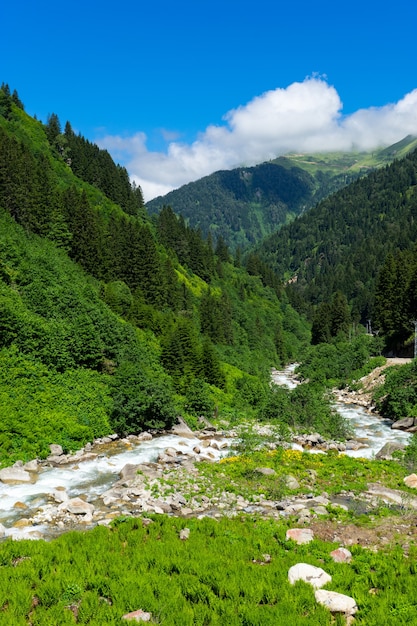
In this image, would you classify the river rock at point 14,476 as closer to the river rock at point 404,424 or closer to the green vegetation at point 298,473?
the green vegetation at point 298,473

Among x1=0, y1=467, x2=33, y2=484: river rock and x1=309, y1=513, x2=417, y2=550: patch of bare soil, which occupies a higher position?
x1=0, y1=467, x2=33, y2=484: river rock

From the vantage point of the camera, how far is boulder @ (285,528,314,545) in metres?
13.9

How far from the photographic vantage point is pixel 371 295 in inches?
7185

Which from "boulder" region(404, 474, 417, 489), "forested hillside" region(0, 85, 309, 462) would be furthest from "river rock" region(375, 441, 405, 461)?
"forested hillside" region(0, 85, 309, 462)

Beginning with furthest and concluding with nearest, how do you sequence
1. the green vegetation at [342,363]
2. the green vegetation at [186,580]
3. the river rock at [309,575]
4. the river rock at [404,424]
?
the green vegetation at [342,363], the river rock at [404,424], the river rock at [309,575], the green vegetation at [186,580]

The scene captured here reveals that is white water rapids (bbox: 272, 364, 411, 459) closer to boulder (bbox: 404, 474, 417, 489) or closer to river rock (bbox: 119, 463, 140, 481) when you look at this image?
boulder (bbox: 404, 474, 417, 489)

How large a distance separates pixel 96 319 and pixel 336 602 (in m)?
34.2

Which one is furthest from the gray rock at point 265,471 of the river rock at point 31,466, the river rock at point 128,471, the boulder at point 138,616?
the boulder at point 138,616

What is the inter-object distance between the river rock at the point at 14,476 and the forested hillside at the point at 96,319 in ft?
5.71

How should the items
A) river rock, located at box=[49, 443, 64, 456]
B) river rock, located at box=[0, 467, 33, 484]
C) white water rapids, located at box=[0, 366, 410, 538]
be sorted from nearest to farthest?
white water rapids, located at box=[0, 366, 410, 538], river rock, located at box=[0, 467, 33, 484], river rock, located at box=[49, 443, 64, 456]

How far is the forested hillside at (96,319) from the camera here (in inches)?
1163

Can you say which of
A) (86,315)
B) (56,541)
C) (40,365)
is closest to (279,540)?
(56,541)

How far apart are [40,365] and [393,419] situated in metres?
34.7

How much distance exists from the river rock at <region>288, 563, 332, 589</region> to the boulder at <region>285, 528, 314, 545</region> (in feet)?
8.28
